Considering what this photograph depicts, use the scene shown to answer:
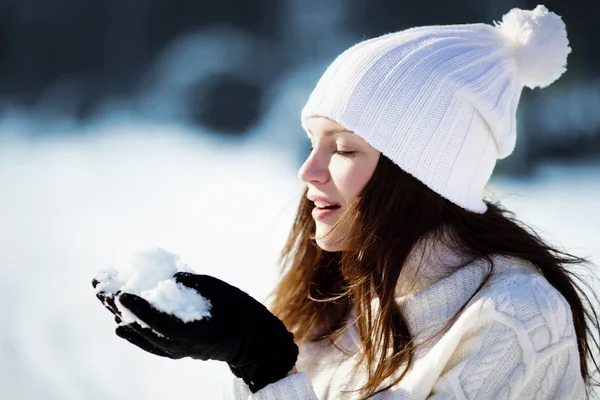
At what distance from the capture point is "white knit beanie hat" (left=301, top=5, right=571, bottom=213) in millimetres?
1226

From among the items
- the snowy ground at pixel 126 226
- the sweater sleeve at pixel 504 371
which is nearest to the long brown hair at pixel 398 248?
the sweater sleeve at pixel 504 371

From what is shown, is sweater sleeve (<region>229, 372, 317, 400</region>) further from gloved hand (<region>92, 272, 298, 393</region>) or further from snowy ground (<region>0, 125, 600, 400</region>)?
snowy ground (<region>0, 125, 600, 400</region>)

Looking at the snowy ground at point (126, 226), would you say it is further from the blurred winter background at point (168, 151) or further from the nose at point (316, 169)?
the nose at point (316, 169)

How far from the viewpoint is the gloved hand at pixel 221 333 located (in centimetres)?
99

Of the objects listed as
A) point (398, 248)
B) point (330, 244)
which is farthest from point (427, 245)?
point (330, 244)

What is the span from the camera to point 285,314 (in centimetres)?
155

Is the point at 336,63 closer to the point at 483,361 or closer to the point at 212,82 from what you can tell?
the point at 483,361

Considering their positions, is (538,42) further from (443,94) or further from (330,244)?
(330,244)

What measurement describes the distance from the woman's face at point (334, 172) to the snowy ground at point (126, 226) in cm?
67

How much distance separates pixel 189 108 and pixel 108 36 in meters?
0.64

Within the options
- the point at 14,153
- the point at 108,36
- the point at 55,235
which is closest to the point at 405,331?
the point at 55,235

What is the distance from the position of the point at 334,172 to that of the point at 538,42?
46cm

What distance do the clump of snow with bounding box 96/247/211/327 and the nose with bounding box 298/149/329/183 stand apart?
29 cm

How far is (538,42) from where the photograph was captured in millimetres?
1306
